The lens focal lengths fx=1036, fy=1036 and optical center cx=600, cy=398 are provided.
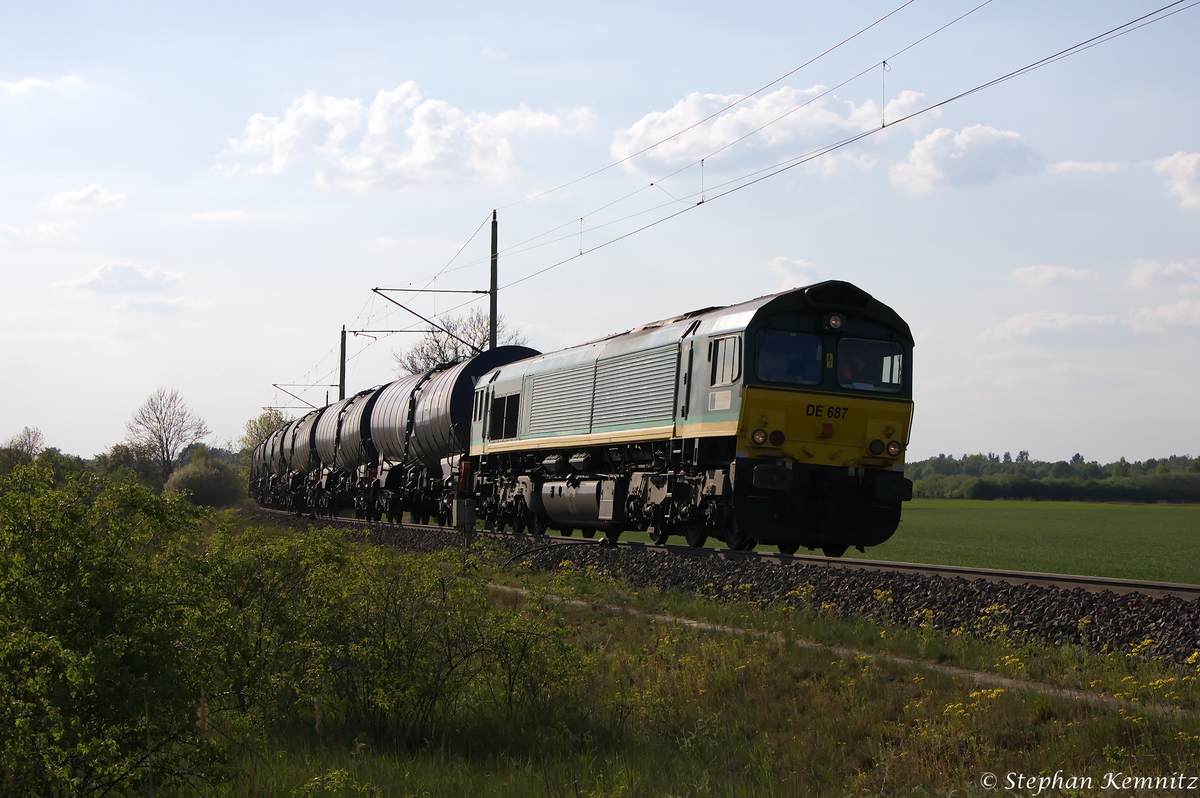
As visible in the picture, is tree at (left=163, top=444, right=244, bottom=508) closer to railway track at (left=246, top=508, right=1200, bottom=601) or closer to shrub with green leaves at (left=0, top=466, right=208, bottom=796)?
railway track at (left=246, top=508, right=1200, bottom=601)

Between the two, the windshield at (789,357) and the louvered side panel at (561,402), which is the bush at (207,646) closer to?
the windshield at (789,357)

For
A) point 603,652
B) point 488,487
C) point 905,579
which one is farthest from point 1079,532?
point 603,652

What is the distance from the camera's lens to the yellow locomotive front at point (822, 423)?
48.9 feet

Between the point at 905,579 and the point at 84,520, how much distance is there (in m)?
8.81

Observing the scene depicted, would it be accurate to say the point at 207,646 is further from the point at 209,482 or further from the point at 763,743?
the point at 209,482

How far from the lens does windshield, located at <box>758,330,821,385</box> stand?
49.7 ft

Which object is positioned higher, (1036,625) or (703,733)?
(1036,625)

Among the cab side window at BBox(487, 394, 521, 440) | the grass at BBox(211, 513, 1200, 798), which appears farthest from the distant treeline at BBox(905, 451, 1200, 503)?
the grass at BBox(211, 513, 1200, 798)

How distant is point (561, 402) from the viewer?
2125cm

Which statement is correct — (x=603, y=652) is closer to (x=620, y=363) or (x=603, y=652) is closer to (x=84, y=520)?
(x=84, y=520)

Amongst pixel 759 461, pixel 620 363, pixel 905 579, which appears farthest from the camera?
pixel 620 363

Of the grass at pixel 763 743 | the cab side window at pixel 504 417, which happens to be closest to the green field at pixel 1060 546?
the cab side window at pixel 504 417

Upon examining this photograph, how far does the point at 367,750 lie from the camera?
786cm

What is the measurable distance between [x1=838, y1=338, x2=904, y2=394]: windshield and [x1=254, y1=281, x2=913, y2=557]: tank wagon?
0.07 ft
